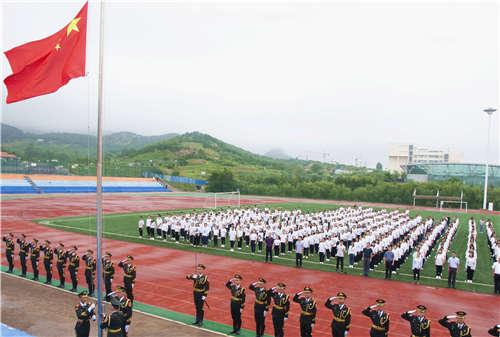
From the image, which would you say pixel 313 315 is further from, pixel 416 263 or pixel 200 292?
pixel 416 263

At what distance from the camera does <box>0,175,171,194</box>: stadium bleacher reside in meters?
53.9

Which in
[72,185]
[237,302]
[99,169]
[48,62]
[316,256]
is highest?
[48,62]

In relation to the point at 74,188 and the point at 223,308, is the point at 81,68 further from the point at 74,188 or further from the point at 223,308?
the point at 74,188

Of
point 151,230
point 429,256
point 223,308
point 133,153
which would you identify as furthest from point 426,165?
point 133,153

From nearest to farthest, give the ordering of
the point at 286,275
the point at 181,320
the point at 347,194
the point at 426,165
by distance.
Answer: the point at 181,320
the point at 286,275
the point at 347,194
the point at 426,165

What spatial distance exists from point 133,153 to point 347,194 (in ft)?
397

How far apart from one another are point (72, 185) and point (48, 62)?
61180mm

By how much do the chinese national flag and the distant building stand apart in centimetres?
12337

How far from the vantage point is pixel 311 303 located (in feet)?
24.8

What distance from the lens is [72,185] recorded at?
204ft

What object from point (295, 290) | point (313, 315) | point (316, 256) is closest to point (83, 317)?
point (313, 315)

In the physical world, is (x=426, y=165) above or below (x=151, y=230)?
above

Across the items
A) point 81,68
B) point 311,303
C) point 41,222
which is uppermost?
point 81,68

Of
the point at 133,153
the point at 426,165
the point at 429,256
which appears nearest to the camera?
the point at 429,256
